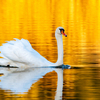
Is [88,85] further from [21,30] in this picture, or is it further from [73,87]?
[21,30]

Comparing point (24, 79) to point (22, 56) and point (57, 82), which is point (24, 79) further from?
point (22, 56)

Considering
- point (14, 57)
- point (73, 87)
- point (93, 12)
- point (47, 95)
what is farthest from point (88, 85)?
point (93, 12)

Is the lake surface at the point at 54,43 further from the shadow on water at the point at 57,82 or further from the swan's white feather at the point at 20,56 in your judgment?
the swan's white feather at the point at 20,56

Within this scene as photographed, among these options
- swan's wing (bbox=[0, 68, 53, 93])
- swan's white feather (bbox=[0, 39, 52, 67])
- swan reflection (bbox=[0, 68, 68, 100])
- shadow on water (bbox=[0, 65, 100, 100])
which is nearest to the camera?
shadow on water (bbox=[0, 65, 100, 100])

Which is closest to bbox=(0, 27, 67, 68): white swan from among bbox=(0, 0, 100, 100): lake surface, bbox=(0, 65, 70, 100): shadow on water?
bbox=(0, 65, 70, 100): shadow on water

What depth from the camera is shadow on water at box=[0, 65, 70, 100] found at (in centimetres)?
981

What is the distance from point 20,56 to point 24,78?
1.91 metres

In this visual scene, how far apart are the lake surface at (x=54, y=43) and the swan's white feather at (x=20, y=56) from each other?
0.36m

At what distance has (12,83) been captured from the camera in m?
10.5

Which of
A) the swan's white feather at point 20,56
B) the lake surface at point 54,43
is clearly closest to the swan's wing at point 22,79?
the lake surface at point 54,43

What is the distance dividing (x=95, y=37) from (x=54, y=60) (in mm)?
5298

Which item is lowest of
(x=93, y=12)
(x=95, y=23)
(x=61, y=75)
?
(x=61, y=75)

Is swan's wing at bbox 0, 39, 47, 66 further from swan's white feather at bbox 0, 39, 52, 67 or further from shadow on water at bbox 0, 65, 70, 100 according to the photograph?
shadow on water at bbox 0, 65, 70, 100

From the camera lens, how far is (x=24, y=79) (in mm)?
11062
